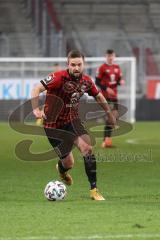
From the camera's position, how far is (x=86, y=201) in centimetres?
1053

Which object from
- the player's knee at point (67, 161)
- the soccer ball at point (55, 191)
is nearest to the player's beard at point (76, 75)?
the player's knee at point (67, 161)

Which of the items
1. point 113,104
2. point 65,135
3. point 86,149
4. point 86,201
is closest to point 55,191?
point 86,201

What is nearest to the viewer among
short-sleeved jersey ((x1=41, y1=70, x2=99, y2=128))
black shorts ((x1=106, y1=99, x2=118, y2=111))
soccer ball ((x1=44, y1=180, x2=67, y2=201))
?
soccer ball ((x1=44, y1=180, x2=67, y2=201))

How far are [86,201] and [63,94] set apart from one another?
1.53m

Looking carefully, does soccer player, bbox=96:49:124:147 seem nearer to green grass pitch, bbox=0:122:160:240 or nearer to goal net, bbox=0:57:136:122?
green grass pitch, bbox=0:122:160:240

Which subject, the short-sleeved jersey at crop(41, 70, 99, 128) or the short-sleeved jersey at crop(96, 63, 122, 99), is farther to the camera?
the short-sleeved jersey at crop(96, 63, 122, 99)

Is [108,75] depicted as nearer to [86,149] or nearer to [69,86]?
[69,86]

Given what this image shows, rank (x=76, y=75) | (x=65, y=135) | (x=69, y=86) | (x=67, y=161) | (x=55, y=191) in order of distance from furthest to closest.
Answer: (x=67, y=161) → (x=65, y=135) → (x=69, y=86) → (x=76, y=75) → (x=55, y=191)

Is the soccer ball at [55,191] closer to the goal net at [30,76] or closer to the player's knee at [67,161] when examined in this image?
the player's knee at [67,161]

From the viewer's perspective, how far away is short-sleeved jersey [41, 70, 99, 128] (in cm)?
1097

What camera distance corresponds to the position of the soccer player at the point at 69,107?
1076cm

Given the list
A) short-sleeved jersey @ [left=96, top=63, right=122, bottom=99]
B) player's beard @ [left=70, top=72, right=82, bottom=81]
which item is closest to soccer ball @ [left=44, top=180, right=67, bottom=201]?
player's beard @ [left=70, top=72, right=82, bottom=81]

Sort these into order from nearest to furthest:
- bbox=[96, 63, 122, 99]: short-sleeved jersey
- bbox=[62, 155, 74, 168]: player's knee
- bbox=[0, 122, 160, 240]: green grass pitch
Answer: bbox=[0, 122, 160, 240]: green grass pitch, bbox=[62, 155, 74, 168]: player's knee, bbox=[96, 63, 122, 99]: short-sleeved jersey

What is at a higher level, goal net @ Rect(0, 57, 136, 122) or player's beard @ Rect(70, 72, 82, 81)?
player's beard @ Rect(70, 72, 82, 81)
